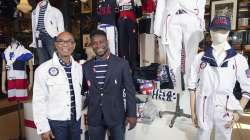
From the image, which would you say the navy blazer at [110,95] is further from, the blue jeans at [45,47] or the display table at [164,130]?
the blue jeans at [45,47]

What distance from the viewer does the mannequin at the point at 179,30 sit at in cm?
231

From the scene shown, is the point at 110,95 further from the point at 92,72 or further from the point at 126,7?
the point at 126,7

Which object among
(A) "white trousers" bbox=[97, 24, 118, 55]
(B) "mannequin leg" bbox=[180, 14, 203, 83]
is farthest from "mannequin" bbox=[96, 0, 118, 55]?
(B) "mannequin leg" bbox=[180, 14, 203, 83]

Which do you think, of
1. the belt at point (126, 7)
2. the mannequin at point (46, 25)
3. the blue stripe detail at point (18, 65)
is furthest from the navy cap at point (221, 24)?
the blue stripe detail at point (18, 65)

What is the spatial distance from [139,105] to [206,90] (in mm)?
1076

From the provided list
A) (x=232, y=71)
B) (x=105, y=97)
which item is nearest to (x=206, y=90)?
(x=232, y=71)

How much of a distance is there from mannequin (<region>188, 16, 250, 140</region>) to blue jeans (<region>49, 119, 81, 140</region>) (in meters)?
0.90

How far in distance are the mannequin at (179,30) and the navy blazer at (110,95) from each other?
0.71 m

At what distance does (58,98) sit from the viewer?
1832 mm

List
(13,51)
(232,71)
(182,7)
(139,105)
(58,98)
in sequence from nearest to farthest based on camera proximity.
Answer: (232,71)
(58,98)
(182,7)
(139,105)
(13,51)

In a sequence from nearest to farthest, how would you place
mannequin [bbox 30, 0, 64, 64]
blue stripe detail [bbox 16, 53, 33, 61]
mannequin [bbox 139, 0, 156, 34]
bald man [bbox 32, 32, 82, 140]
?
bald man [bbox 32, 32, 82, 140] < mannequin [bbox 139, 0, 156, 34] < blue stripe detail [bbox 16, 53, 33, 61] < mannequin [bbox 30, 0, 64, 64]

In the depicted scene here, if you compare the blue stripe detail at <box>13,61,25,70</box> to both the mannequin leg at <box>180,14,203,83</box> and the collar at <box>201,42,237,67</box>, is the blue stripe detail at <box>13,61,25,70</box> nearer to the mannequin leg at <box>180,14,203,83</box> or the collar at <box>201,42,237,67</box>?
the mannequin leg at <box>180,14,203,83</box>

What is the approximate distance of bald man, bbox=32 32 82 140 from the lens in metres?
1.83

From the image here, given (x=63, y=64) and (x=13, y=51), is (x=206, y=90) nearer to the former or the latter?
(x=63, y=64)
